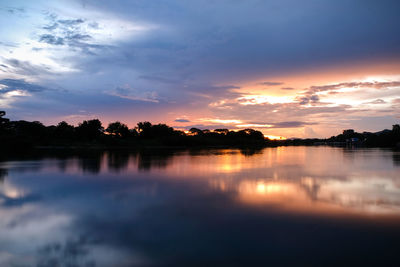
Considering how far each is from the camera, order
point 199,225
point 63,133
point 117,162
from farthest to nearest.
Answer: point 63,133 → point 117,162 → point 199,225

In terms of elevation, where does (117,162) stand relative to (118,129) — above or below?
below

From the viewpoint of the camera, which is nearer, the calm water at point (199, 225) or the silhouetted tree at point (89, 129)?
the calm water at point (199, 225)

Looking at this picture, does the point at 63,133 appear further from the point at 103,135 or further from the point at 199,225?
the point at 199,225

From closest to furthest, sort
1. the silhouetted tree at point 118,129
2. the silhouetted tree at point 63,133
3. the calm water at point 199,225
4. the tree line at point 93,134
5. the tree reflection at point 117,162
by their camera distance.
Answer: the calm water at point 199,225 → the tree reflection at point 117,162 → the tree line at point 93,134 → the silhouetted tree at point 63,133 → the silhouetted tree at point 118,129

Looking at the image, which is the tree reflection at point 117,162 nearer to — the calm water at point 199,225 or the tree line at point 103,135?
the calm water at point 199,225

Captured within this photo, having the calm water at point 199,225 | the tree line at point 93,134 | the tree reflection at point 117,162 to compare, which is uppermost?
the tree line at point 93,134

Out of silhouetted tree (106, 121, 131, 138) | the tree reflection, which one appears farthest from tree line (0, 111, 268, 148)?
the tree reflection

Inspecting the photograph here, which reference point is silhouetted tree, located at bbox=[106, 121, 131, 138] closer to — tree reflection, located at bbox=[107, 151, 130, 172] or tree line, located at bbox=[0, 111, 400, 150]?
tree line, located at bbox=[0, 111, 400, 150]

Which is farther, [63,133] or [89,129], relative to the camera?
[89,129]

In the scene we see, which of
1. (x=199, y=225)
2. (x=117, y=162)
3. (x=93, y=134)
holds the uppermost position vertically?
(x=93, y=134)

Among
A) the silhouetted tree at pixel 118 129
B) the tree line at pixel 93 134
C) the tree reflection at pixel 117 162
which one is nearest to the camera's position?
the tree reflection at pixel 117 162

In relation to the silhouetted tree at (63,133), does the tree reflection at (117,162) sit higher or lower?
lower

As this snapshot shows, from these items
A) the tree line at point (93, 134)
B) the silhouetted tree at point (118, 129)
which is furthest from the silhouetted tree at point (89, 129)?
the silhouetted tree at point (118, 129)

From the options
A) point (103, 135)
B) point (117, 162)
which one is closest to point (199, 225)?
point (117, 162)
